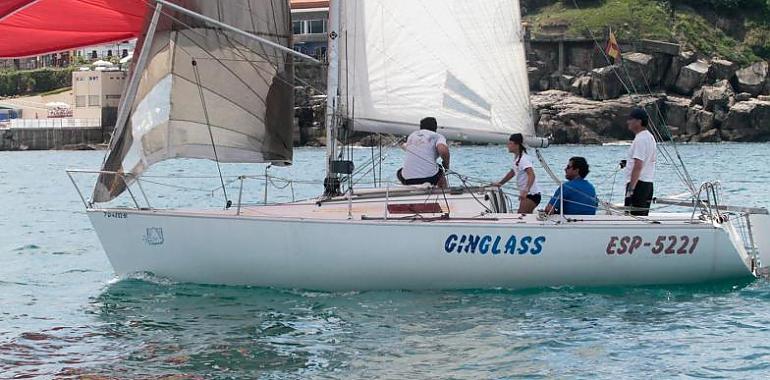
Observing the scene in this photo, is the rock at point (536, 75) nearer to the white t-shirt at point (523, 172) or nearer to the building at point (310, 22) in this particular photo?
the building at point (310, 22)

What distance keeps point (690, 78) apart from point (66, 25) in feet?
243

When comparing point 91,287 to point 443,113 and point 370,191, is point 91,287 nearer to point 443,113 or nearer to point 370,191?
point 370,191

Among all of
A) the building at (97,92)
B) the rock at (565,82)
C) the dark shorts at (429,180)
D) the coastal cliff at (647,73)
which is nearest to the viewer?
the dark shorts at (429,180)

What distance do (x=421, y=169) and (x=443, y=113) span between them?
1.02 m

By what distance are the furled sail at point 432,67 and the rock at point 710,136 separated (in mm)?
68213

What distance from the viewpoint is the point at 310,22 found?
94.9 m

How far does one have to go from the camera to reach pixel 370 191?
16734mm

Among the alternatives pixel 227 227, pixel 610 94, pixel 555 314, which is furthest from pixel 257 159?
Result: pixel 610 94

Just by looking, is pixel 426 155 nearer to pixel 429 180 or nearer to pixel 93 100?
pixel 429 180

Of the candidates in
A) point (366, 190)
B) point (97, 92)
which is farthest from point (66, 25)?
point (97, 92)

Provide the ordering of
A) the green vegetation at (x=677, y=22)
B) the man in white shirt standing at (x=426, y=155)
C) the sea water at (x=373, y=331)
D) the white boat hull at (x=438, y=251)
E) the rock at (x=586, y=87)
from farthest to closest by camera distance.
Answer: the green vegetation at (x=677, y=22)
the rock at (x=586, y=87)
the man in white shirt standing at (x=426, y=155)
the white boat hull at (x=438, y=251)
the sea water at (x=373, y=331)

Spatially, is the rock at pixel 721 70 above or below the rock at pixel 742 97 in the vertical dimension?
above

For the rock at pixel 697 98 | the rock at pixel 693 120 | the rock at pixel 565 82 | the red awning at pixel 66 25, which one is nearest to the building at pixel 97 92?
the rock at pixel 565 82

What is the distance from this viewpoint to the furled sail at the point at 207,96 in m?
15.3
